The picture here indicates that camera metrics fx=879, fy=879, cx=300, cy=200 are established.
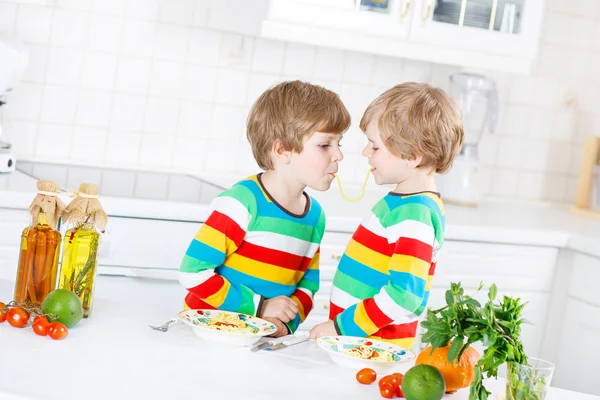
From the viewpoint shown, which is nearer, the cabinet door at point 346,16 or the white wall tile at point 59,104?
the cabinet door at point 346,16

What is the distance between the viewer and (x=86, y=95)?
9.45 feet

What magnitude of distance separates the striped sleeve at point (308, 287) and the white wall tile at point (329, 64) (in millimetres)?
1364

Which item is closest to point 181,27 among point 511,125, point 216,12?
point 216,12

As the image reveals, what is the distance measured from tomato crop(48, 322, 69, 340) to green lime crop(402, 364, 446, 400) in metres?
0.53

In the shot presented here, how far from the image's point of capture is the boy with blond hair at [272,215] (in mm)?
1682

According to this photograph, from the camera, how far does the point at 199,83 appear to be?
2992 millimetres

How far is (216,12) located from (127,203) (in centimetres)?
Result: 88

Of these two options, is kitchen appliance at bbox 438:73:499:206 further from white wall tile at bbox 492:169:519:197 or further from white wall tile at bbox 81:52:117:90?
white wall tile at bbox 81:52:117:90

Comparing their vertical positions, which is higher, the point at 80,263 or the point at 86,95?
the point at 86,95

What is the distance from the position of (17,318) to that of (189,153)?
1.65 meters

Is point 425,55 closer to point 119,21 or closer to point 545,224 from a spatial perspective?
point 545,224

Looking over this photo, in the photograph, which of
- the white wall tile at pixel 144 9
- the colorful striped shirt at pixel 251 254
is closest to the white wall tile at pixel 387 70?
the white wall tile at pixel 144 9

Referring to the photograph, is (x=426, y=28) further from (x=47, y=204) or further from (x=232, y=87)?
(x=47, y=204)

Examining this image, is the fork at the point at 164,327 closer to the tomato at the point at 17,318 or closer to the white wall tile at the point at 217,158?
the tomato at the point at 17,318
